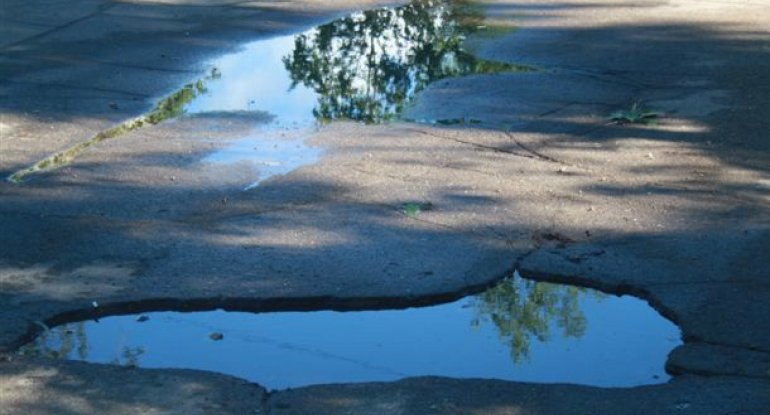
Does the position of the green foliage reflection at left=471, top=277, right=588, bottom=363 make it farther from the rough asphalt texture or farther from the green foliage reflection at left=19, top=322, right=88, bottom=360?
the green foliage reflection at left=19, top=322, right=88, bottom=360

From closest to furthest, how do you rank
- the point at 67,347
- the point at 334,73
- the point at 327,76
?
the point at 67,347
the point at 327,76
the point at 334,73

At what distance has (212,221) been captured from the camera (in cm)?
749

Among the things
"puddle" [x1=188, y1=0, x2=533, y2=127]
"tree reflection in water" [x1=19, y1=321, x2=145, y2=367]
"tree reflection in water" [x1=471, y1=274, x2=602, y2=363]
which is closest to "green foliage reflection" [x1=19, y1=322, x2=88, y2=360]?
"tree reflection in water" [x1=19, y1=321, x2=145, y2=367]

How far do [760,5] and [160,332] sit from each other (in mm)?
10370

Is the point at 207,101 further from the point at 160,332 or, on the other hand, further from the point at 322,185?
the point at 160,332

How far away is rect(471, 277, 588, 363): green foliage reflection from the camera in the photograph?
20.5 feet

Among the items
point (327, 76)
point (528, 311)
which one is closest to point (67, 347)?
point (528, 311)

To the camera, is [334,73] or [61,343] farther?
[334,73]

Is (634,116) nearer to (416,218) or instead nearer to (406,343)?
(416,218)

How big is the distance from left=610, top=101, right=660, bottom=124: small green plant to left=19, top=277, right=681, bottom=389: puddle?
347cm

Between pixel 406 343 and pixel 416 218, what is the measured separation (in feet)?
5.22

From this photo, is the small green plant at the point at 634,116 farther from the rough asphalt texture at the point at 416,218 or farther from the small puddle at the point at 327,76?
the small puddle at the point at 327,76

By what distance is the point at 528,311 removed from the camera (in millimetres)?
6414

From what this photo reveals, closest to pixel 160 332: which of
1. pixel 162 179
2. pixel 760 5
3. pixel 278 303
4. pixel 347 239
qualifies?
pixel 278 303
